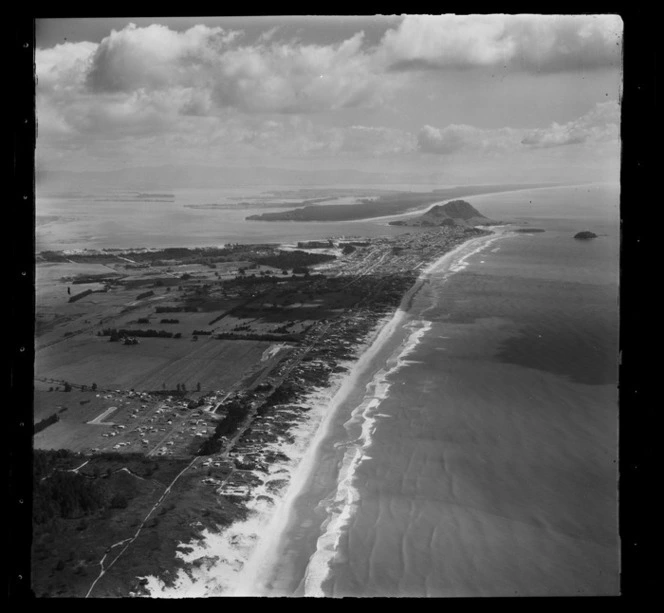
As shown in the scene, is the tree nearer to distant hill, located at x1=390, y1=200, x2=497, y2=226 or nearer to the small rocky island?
distant hill, located at x1=390, y1=200, x2=497, y2=226

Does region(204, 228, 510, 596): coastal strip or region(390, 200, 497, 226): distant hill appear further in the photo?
region(390, 200, 497, 226): distant hill

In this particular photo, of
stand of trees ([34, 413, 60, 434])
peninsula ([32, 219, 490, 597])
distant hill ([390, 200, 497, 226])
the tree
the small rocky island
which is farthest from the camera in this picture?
distant hill ([390, 200, 497, 226])

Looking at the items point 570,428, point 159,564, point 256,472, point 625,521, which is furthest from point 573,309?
point 159,564

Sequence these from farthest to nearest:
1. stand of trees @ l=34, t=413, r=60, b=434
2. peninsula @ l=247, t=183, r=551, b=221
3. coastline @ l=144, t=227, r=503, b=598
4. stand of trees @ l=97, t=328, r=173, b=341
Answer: peninsula @ l=247, t=183, r=551, b=221
stand of trees @ l=97, t=328, r=173, b=341
stand of trees @ l=34, t=413, r=60, b=434
coastline @ l=144, t=227, r=503, b=598

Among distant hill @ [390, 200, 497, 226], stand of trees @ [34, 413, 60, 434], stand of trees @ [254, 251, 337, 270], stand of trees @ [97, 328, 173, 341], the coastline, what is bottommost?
the coastline

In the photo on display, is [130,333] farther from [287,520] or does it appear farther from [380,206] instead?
[380,206]

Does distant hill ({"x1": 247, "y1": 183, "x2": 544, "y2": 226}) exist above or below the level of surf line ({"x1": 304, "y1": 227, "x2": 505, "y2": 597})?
above

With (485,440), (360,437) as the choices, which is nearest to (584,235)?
(485,440)

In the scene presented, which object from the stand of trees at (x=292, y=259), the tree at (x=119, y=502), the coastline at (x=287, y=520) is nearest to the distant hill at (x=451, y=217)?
the stand of trees at (x=292, y=259)

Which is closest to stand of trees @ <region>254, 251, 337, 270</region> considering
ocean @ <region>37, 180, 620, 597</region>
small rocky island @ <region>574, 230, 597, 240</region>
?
ocean @ <region>37, 180, 620, 597</region>
